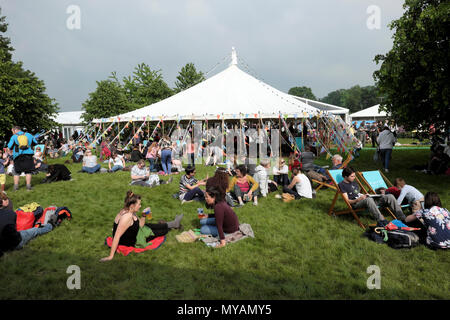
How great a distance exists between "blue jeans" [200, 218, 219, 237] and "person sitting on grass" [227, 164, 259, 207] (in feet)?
5.61

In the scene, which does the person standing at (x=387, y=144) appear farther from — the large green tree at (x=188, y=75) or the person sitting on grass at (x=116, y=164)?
the large green tree at (x=188, y=75)

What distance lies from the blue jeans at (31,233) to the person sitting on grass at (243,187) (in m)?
3.42

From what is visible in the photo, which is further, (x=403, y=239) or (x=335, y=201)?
(x=335, y=201)

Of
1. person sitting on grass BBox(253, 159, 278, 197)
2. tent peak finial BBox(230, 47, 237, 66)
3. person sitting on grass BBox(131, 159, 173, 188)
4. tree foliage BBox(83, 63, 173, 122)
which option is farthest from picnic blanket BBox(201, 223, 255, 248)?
tree foliage BBox(83, 63, 173, 122)

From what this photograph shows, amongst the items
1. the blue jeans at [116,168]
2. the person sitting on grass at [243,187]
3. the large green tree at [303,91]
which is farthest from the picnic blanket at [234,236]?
the large green tree at [303,91]

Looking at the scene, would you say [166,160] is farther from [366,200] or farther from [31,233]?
[366,200]

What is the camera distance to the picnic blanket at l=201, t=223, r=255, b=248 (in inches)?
171

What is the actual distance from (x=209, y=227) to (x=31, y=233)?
8.98ft

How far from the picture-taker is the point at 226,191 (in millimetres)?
6266

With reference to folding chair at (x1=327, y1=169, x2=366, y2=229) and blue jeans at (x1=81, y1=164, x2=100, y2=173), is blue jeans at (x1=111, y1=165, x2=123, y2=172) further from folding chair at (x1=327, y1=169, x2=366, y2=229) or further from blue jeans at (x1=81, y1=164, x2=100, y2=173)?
folding chair at (x1=327, y1=169, x2=366, y2=229)

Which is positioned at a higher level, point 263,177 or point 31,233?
point 263,177
